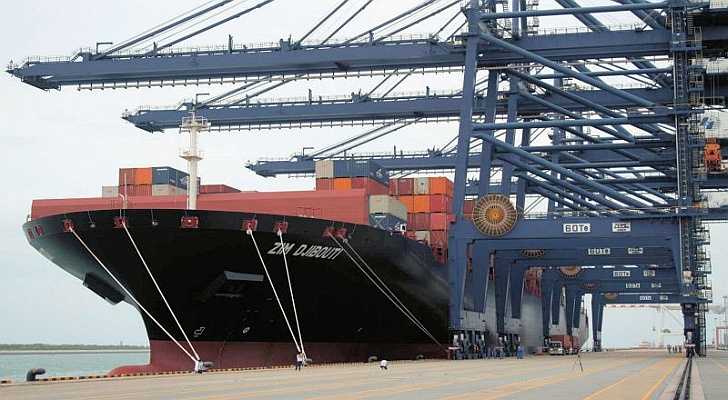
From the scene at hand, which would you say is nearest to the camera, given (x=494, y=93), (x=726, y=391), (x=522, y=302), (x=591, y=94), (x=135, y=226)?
(x=726, y=391)

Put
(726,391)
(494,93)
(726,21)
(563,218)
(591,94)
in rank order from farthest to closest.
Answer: (591,94), (494,93), (563,218), (726,21), (726,391)

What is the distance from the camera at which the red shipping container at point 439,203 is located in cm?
3978

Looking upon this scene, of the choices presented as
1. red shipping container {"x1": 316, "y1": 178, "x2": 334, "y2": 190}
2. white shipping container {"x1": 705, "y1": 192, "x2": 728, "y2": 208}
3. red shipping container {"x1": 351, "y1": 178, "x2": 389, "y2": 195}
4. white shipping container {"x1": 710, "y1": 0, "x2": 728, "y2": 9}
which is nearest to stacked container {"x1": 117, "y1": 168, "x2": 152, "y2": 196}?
red shipping container {"x1": 316, "y1": 178, "x2": 334, "y2": 190}

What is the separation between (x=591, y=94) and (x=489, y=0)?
735 centimetres

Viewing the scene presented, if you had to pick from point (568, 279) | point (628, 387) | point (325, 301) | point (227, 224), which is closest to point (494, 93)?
point (325, 301)

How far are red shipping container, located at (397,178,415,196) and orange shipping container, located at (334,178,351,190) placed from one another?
401 cm


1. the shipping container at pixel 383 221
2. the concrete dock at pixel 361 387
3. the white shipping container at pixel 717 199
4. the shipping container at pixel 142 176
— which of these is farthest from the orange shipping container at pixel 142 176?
the white shipping container at pixel 717 199

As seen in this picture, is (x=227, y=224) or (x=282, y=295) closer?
(x=227, y=224)

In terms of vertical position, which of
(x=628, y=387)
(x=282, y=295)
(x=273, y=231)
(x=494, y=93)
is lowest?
(x=628, y=387)

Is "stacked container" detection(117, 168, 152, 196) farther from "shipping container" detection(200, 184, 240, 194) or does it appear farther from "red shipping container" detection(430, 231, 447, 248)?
"red shipping container" detection(430, 231, 447, 248)

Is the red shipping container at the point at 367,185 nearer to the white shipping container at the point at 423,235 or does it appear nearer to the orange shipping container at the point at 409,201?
the orange shipping container at the point at 409,201

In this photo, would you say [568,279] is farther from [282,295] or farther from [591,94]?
[282,295]

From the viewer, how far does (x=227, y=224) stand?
26.7 metres

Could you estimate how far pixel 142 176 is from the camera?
118 ft
